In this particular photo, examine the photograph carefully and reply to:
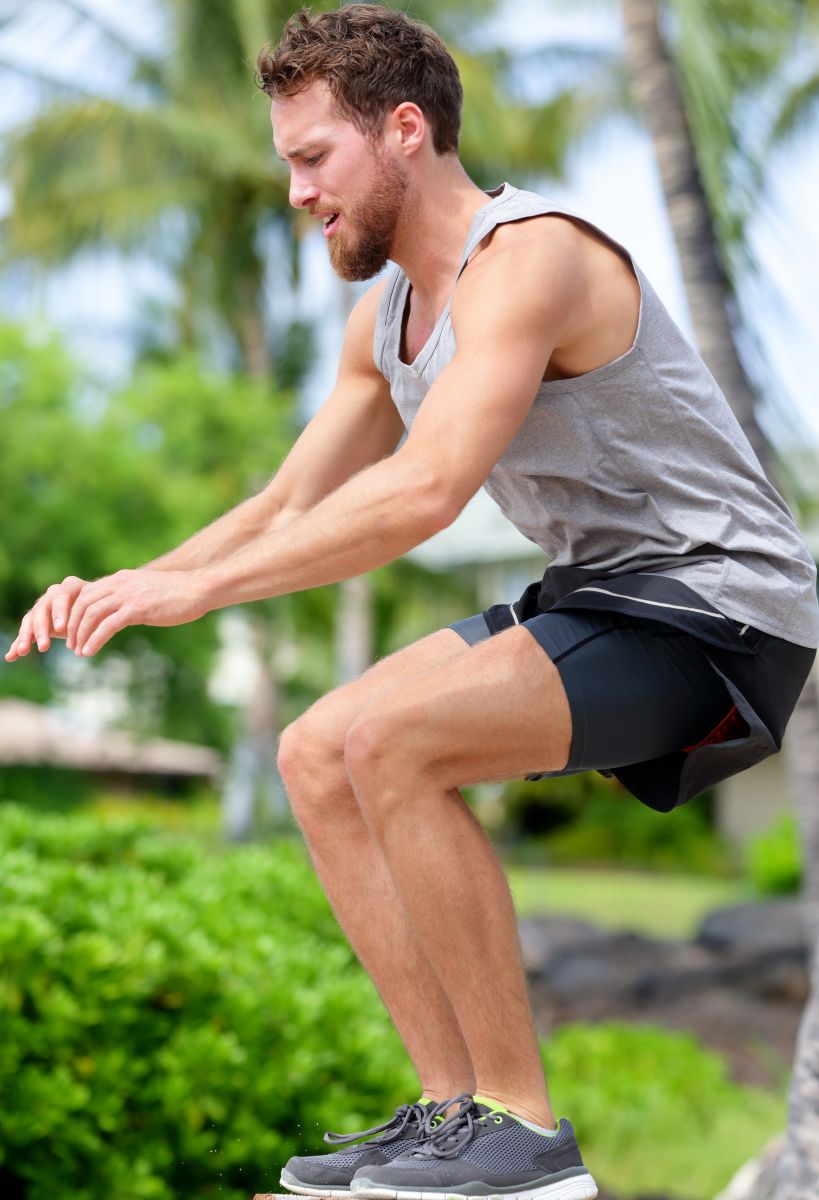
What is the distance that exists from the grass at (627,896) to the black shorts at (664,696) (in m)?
15.1

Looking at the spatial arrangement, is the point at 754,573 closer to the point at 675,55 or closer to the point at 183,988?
the point at 183,988

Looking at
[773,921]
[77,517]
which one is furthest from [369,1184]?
[77,517]

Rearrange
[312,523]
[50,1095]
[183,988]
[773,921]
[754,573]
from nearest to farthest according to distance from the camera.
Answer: [312,523] → [754,573] → [50,1095] → [183,988] → [773,921]

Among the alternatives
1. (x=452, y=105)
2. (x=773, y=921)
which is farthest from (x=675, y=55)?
(x=773, y=921)

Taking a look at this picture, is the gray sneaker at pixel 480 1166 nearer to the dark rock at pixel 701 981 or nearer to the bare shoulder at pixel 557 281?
the bare shoulder at pixel 557 281

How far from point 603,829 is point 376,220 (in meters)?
26.8

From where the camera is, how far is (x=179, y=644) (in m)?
23.3

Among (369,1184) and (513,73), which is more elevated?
(513,73)

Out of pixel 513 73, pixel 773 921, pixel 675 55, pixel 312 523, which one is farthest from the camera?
pixel 513 73

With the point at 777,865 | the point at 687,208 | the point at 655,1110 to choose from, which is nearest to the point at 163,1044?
the point at 687,208

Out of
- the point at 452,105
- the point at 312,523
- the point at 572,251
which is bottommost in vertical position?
the point at 312,523

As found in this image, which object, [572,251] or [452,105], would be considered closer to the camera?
[572,251]

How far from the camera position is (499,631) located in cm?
285

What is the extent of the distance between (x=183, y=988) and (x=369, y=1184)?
228 centimetres
